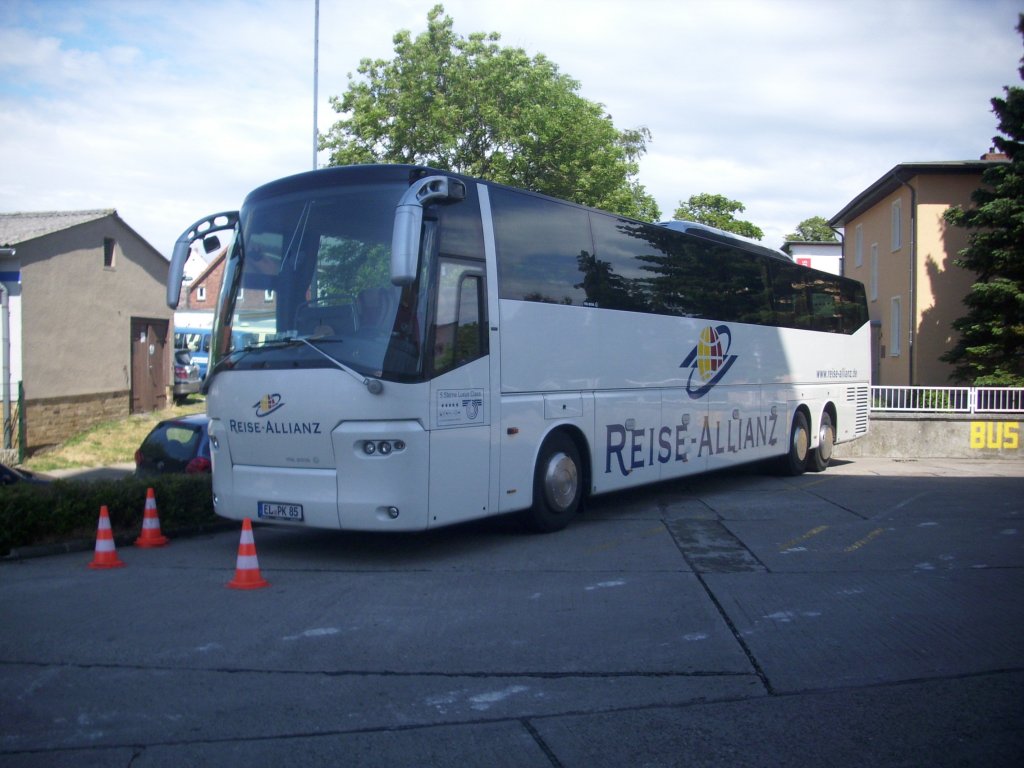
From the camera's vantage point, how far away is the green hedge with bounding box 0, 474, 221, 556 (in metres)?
9.28

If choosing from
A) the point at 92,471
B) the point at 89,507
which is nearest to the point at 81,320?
the point at 92,471

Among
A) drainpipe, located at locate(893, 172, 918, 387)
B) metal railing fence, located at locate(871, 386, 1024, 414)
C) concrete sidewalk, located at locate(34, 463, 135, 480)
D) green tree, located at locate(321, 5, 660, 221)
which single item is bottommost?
concrete sidewalk, located at locate(34, 463, 135, 480)

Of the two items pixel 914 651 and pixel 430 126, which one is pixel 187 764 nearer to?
pixel 914 651

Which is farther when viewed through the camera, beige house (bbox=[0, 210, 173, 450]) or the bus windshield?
beige house (bbox=[0, 210, 173, 450])

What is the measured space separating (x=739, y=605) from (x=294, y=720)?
367cm

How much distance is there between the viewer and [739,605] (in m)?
7.23

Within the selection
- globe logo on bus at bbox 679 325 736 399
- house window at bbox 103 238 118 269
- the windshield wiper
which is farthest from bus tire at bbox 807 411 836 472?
house window at bbox 103 238 118 269

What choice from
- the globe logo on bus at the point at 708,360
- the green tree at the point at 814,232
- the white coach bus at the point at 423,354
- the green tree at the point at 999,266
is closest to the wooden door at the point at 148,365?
the globe logo on bus at the point at 708,360

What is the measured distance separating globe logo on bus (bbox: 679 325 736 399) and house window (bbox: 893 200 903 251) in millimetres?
20724

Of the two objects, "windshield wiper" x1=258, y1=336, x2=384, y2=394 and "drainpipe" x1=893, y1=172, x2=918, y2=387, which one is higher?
"drainpipe" x1=893, y1=172, x2=918, y2=387

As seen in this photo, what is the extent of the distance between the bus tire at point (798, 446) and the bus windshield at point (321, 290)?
33.0ft

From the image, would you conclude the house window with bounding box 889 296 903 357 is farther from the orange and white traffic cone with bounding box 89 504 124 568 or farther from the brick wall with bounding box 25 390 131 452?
the orange and white traffic cone with bounding box 89 504 124 568

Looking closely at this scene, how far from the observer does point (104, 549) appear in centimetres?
864

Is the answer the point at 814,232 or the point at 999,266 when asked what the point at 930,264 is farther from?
the point at 814,232
